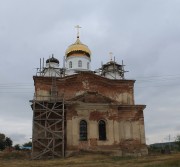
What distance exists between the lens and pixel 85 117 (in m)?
30.2

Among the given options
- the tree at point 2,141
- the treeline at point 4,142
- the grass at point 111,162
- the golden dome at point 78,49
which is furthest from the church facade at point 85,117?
the treeline at point 4,142

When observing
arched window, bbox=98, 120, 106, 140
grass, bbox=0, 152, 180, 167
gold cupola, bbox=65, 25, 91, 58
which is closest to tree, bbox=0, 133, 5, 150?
gold cupola, bbox=65, 25, 91, 58

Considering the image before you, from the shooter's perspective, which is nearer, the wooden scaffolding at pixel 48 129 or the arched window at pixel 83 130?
the wooden scaffolding at pixel 48 129

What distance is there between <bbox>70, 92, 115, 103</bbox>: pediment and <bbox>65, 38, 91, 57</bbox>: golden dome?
26.3 ft

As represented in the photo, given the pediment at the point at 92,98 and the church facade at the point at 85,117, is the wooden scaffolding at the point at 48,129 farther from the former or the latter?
the pediment at the point at 92,98

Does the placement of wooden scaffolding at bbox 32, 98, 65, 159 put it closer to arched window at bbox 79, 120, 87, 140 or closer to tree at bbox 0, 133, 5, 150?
arched window at bbox 79, 120, 87, 140

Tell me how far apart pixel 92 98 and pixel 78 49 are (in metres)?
8.89

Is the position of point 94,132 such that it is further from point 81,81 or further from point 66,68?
point 66,68

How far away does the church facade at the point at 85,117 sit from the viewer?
29.0m

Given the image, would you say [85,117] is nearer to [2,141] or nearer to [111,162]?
[111,162]

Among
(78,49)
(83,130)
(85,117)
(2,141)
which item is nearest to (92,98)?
(85,117)

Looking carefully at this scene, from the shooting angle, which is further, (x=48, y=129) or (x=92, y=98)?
(x=92, y=98)

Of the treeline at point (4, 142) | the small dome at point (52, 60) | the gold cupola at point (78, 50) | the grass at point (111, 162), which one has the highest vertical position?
the gold cupola at point (78, 50)

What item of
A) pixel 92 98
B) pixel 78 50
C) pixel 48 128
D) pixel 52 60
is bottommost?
Answer: pixel 48 128
